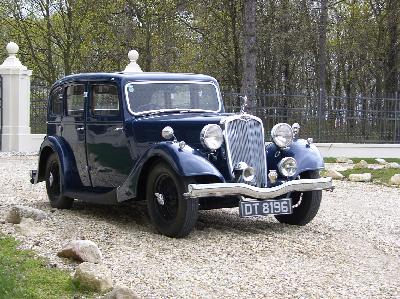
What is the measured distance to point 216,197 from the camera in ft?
25.4

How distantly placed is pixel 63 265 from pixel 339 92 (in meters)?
33.6

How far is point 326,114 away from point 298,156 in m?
12.8

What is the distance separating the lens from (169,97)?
8.52 metres

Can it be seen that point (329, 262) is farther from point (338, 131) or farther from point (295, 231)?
point (338, 131)

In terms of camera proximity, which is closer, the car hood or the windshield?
the car hood

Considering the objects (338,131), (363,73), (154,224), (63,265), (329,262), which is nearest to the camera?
(63,265)

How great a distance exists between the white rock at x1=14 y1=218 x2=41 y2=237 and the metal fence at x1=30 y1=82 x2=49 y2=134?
42.7ft

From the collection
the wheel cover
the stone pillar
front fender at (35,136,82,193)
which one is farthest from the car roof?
the stone pillar

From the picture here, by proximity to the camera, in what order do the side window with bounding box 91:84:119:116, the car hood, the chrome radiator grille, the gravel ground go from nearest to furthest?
the gravel ground, the chrome radiator grille, the car hood, the side window with bounding box 91:84:119:116

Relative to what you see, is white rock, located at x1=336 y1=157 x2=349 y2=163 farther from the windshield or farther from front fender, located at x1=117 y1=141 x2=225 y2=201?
front fender, located at x1=117 y1=141 x2=225 y2=201

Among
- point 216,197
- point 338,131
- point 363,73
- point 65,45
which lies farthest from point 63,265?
point 363,73

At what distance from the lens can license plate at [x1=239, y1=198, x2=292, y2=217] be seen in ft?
24.0

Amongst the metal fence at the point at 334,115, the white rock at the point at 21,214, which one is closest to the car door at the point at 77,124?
the white rock at the point at 21,214

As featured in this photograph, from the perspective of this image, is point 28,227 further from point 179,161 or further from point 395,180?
point 395,180
